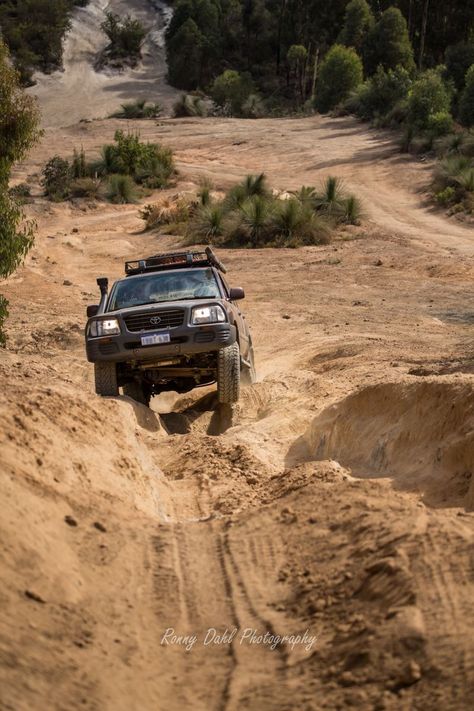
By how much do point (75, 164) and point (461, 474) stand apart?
34.3m

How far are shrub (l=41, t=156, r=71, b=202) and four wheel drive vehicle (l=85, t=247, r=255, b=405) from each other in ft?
87.7

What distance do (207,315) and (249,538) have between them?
205 inches

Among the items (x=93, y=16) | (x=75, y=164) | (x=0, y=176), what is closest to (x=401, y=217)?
(x=75, y=164)

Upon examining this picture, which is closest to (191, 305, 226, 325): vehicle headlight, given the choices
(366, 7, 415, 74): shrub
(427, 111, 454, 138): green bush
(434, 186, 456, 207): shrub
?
(434, 186, 456, 207): shrub

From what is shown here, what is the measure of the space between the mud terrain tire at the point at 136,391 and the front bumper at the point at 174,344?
0.84 m

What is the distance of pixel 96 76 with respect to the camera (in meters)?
71.4

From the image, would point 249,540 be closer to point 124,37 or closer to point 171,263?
point 171,263

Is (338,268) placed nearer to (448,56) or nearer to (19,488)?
(19,488)

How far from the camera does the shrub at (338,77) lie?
56062 millimetres

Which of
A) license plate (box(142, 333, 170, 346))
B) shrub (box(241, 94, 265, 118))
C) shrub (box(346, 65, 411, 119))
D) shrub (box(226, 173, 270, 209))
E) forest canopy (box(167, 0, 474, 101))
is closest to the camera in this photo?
license plate (box(142, 333, 170, 346))

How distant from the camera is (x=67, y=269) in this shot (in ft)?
85.4

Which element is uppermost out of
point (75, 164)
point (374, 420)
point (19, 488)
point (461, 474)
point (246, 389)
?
point (19, 488)

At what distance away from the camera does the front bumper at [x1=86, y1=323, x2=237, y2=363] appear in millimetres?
10695

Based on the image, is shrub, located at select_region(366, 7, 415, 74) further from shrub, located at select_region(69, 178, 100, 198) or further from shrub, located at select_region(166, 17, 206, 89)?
shrub, located at select_region(69, 178, 100, 198)
